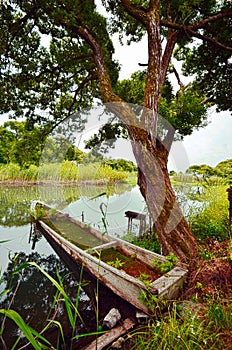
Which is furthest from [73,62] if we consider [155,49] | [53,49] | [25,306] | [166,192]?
[25,306]

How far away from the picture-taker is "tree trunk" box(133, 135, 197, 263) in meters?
2.26

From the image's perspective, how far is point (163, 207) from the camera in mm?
2318

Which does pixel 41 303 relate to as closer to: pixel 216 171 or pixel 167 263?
pixel 167 263

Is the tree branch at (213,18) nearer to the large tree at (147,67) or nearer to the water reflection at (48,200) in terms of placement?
the large tree at (147,67)

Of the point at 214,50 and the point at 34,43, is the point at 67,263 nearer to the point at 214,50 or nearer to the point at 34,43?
the point at 34,43

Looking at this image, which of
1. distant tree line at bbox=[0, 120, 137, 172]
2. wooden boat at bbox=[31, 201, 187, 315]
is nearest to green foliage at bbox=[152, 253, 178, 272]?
wooden boat at bbox=[31, 201, 187, 315]

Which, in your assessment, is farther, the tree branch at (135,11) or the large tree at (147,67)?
the tree branch at (135,11)

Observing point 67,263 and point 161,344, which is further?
point 67,263

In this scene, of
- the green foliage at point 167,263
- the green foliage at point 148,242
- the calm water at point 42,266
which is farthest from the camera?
the green foliage at point 148,242

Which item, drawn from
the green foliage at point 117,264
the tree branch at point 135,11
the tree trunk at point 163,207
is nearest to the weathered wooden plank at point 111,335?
the green foliage at point 117,264

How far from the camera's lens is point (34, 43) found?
146 inches

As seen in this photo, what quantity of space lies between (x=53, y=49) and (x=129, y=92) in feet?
5.16

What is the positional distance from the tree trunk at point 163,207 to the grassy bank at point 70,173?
2.68 metres

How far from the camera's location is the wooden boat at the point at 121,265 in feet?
5.57
